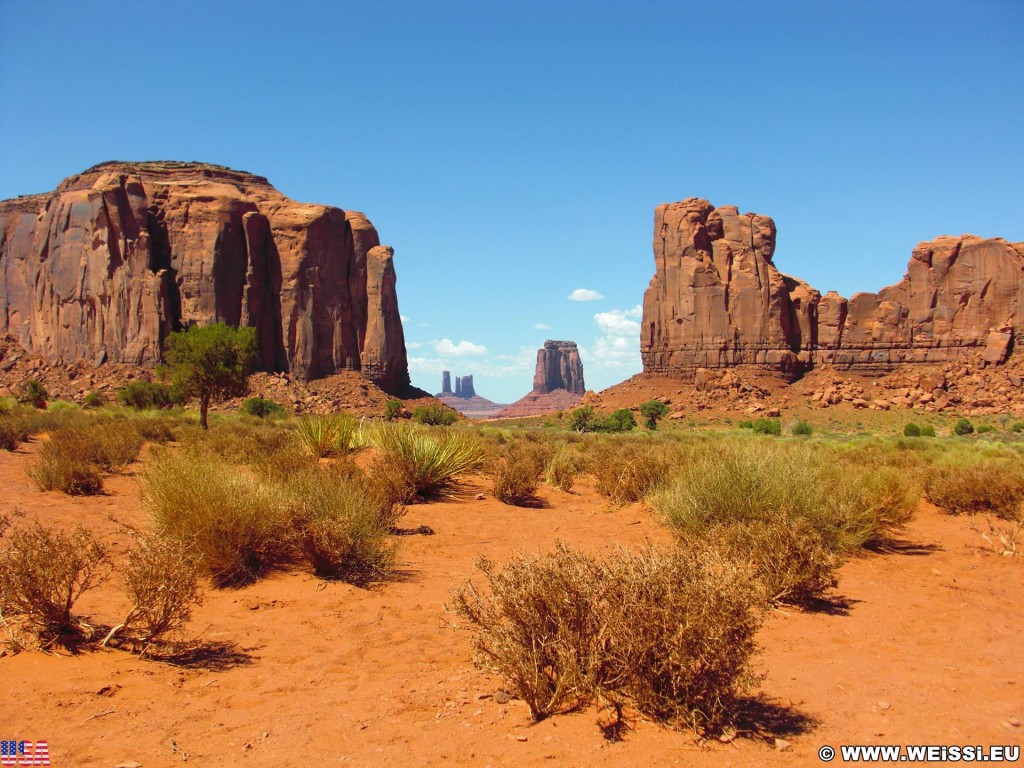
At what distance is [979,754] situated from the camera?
13.1 feet

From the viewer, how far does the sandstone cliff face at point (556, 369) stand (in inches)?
7195

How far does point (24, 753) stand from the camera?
3.66 metres

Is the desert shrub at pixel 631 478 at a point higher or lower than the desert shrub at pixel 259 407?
lower

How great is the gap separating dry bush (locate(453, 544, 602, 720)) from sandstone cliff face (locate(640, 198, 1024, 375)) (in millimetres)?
70565

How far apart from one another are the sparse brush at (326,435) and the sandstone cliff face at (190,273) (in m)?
51.2

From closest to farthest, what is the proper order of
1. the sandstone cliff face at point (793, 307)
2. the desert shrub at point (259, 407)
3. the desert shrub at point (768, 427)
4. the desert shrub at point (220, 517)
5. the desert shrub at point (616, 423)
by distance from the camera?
the desert shrub at point (220, 517), the desert shrub at point (768, 427), the desert shrub at point (259, 407), the desert shrub at point (616, 423), the sandstone cliff face at point (793, 307)

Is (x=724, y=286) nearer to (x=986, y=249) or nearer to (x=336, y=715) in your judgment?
(x=986, y=249)

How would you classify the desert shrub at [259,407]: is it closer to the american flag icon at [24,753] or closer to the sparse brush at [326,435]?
the sparse brush at [326,435]

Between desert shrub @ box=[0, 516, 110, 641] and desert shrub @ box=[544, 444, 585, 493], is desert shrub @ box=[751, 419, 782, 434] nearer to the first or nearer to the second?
desert shrub @ box=[544, 444, 585, 493]

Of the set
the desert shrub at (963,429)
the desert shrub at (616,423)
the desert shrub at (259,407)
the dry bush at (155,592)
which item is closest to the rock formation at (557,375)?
the desert shrub at (616,423)

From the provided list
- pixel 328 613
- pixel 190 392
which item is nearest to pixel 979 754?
pixel 328 613

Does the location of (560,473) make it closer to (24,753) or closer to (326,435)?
(326,435)

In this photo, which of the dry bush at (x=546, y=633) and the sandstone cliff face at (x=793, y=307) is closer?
the dry bush at (x=546, y=633)

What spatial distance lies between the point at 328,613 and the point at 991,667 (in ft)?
18.2
